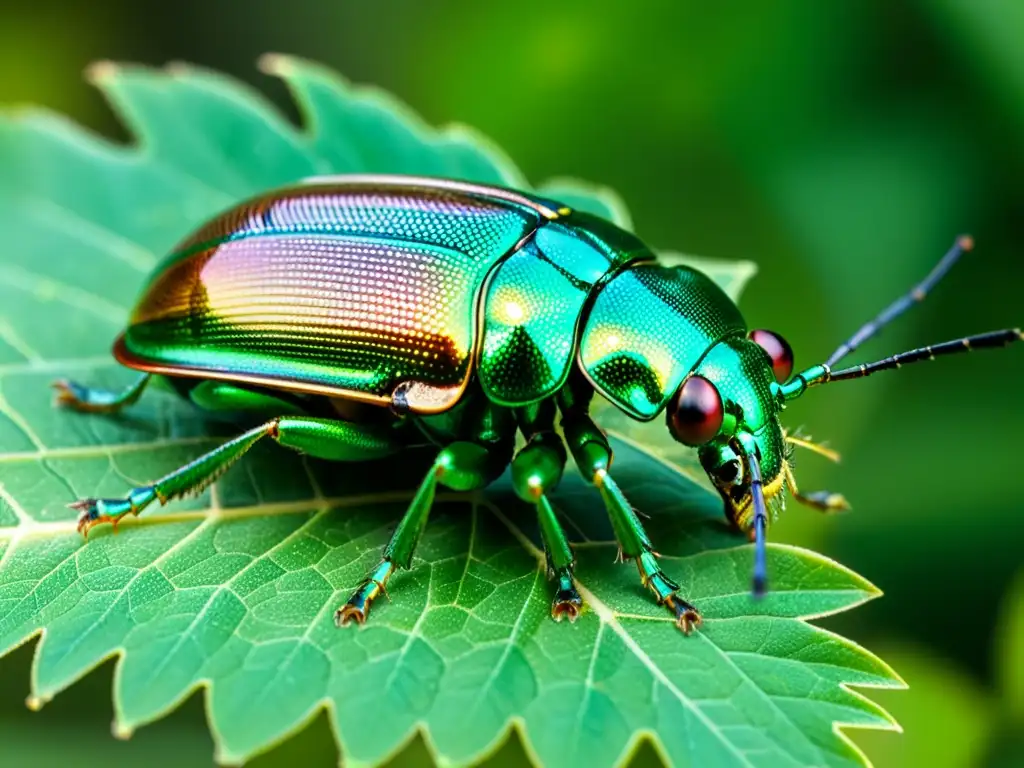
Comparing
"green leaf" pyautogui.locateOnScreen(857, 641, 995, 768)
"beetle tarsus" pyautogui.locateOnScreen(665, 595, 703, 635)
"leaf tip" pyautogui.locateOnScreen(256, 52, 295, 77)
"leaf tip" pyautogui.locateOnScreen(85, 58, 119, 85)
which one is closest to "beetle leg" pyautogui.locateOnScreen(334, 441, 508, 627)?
"beetle tarsus" pyautogui.locateOnScreen(665, 595, 703, 635)

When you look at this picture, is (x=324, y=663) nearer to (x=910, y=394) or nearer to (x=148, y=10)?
(x=910, y=394)

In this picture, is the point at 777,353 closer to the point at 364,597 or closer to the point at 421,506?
the point at 421,506

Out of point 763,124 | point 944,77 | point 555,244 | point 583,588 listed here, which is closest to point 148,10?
point 763,124

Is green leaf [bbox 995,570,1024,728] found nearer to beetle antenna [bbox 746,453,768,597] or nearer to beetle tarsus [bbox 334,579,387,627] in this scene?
beetle antenna [bbox 746,453,768,597]

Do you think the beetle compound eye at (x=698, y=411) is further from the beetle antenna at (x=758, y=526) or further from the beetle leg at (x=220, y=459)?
the beetle leg at (x=220, y=459)

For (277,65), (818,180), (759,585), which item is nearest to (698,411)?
(759,585)

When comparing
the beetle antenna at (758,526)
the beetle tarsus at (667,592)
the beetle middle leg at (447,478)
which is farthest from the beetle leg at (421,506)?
the beetle antenna at (758,526)
